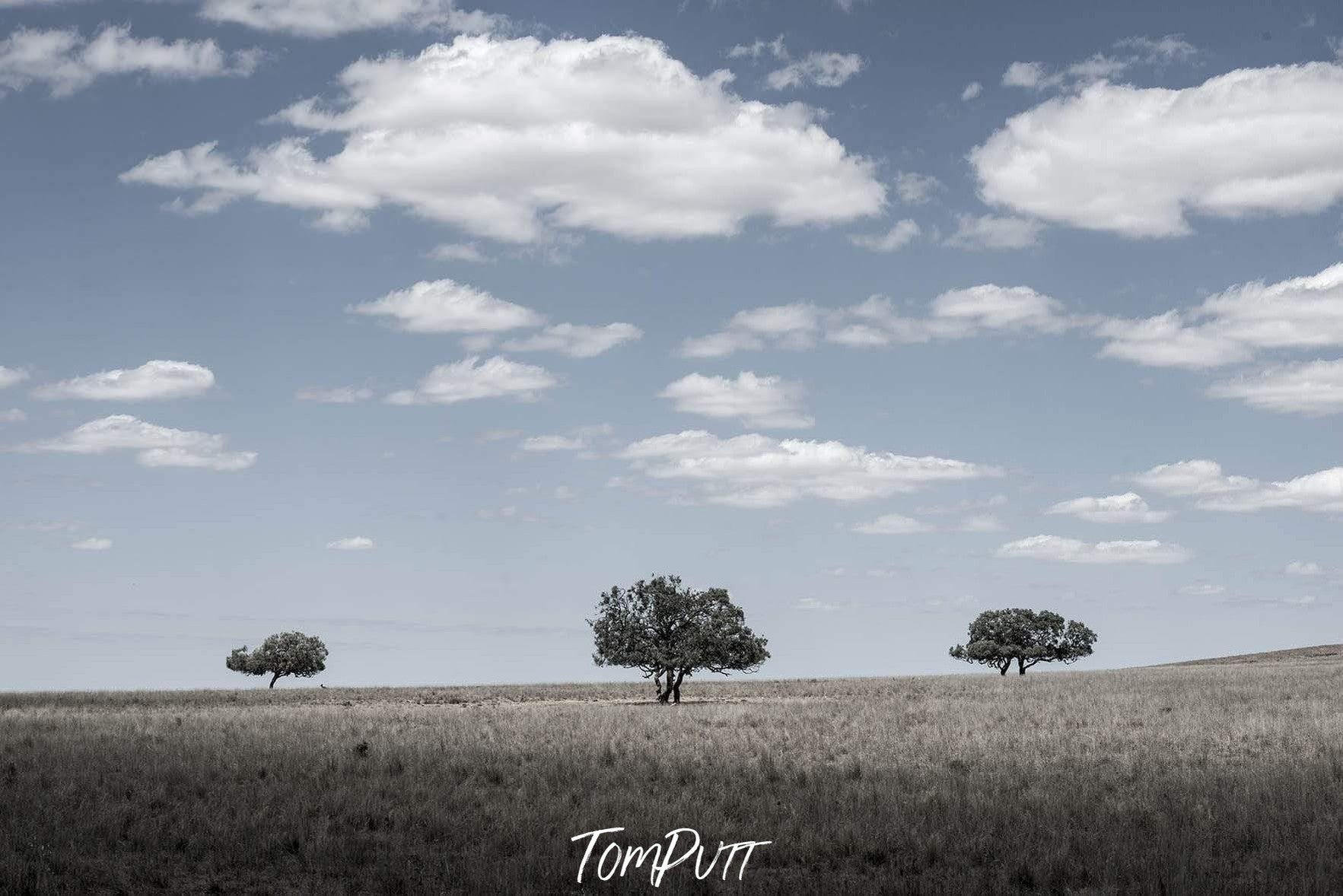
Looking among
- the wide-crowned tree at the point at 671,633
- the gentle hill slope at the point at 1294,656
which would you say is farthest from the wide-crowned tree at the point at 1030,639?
the wide-crowned tree at the point at 671,633

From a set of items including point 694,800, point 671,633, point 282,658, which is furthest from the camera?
point 282,658

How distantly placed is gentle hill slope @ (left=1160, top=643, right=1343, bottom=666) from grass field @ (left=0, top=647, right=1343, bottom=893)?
64815 mm

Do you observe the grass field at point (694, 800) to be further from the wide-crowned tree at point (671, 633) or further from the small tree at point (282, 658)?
the small tree at point (282, 658)

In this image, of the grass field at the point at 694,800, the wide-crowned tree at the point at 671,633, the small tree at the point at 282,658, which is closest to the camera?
the grass field at the point at 694,800

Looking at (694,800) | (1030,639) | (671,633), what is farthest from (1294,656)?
(694,800)

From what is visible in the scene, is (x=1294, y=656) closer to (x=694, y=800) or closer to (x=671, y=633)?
(x=671, y=633)

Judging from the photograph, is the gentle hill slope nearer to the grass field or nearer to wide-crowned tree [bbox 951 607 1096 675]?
wide-crowned tree [bbox 951 607 1096 675]

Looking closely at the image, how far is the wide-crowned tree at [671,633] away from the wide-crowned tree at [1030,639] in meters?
49.2

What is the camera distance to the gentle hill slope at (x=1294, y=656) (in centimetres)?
9350

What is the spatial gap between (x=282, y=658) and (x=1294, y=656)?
287 ft

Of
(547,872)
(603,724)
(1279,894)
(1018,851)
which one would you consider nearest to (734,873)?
(547,872)

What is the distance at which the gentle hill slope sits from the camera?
307 feet

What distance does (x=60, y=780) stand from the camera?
71.0 feet

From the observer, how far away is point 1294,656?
102 meters
